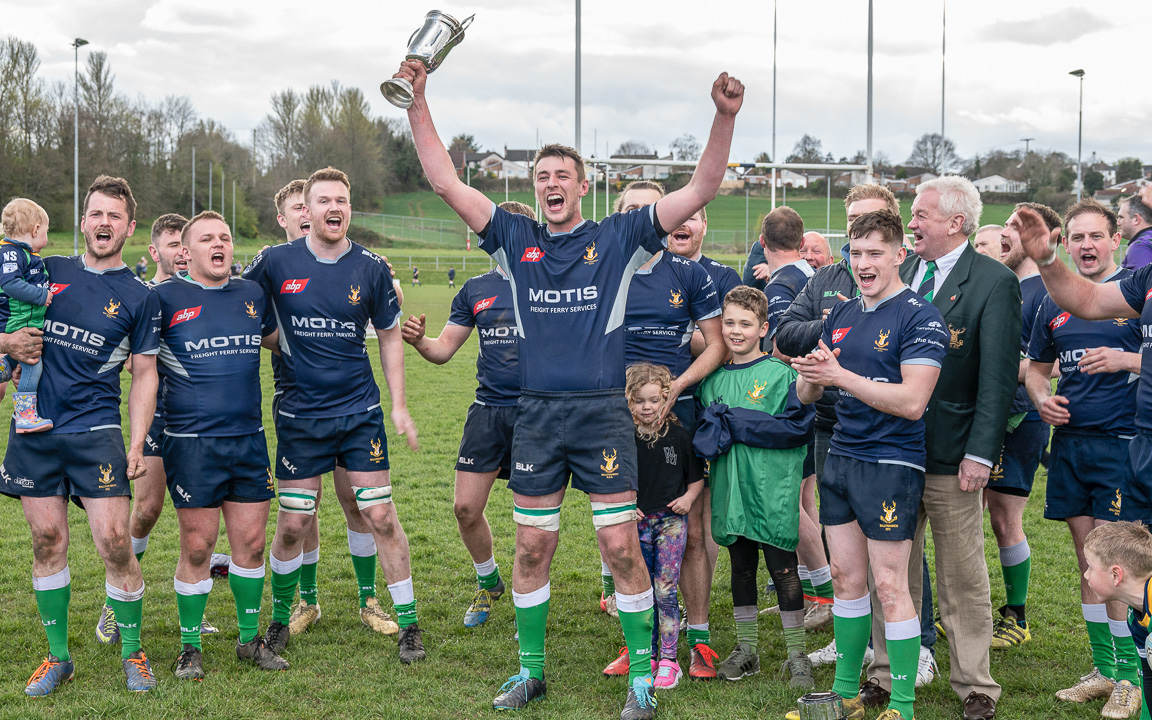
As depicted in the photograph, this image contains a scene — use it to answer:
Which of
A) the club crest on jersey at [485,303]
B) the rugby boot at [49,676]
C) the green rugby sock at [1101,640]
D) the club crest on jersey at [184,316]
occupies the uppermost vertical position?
the club crest on jersey at [485,303]

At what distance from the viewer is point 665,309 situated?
5367mm

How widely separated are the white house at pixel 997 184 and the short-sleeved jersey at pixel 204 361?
62639mm

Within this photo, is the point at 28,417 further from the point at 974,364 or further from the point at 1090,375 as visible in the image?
the point at 1090,375

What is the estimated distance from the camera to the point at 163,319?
5062mm

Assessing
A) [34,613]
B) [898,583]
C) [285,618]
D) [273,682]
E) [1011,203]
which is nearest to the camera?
[898,583]

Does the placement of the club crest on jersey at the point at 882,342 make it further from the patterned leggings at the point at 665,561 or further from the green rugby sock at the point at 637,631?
the green rugby sock at the point at 637,631

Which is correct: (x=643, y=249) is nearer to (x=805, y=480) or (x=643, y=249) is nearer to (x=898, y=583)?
(x=898, y=583)

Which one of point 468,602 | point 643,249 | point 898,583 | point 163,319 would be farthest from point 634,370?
point 163,319

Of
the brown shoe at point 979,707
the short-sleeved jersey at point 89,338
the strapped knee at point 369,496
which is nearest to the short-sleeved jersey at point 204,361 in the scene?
the short-sleeved jersey at point 89,338

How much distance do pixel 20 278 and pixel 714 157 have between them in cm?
361

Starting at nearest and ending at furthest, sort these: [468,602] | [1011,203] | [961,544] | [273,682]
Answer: [961,544]
[273,682]
[468,602]
[1011,203]

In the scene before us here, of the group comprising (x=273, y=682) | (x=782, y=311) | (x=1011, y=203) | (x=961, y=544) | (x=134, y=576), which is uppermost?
(x=1011, y=203)

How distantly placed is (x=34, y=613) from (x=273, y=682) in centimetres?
214

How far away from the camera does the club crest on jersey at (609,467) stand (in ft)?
14.5
